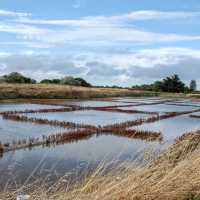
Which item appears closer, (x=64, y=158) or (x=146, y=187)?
(x=146, y=187)

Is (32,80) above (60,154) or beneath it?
above

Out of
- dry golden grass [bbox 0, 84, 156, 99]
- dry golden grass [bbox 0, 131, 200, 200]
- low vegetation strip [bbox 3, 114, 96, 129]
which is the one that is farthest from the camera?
dry golden grass [bbox 0, 84, 156, 99]

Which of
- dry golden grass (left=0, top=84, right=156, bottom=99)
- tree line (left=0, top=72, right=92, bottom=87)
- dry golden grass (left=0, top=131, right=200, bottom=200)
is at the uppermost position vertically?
tree line (left=0, top=72, right=92, bottom=87)

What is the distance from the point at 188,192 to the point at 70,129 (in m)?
13.1

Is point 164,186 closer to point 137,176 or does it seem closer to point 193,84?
point 137,176

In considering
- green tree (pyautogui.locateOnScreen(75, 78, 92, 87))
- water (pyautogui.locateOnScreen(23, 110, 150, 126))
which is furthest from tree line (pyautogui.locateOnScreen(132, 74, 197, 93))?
water (pyautogui.locateOnScreen(23, 110, 150, 126))

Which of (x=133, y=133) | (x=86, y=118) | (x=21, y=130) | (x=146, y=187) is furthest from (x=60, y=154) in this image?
(x=86, y=118)

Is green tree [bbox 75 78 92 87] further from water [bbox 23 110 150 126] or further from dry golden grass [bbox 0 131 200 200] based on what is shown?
dry golden grass [bbox 0 131 200 200]

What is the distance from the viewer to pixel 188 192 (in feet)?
11.1

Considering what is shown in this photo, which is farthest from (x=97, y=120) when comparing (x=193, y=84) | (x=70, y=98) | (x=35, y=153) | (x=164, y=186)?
(x=193, y=84)

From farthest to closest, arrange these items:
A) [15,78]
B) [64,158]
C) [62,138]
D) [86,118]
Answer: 1. [15,78]
2. [86,118]
3. [62,138]
4. [64,158]

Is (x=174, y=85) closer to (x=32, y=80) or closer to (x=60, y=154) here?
(x=32, y=80)

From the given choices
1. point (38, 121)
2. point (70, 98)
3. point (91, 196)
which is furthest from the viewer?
point (70, 98)

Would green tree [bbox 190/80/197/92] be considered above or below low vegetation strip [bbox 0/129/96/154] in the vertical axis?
above
